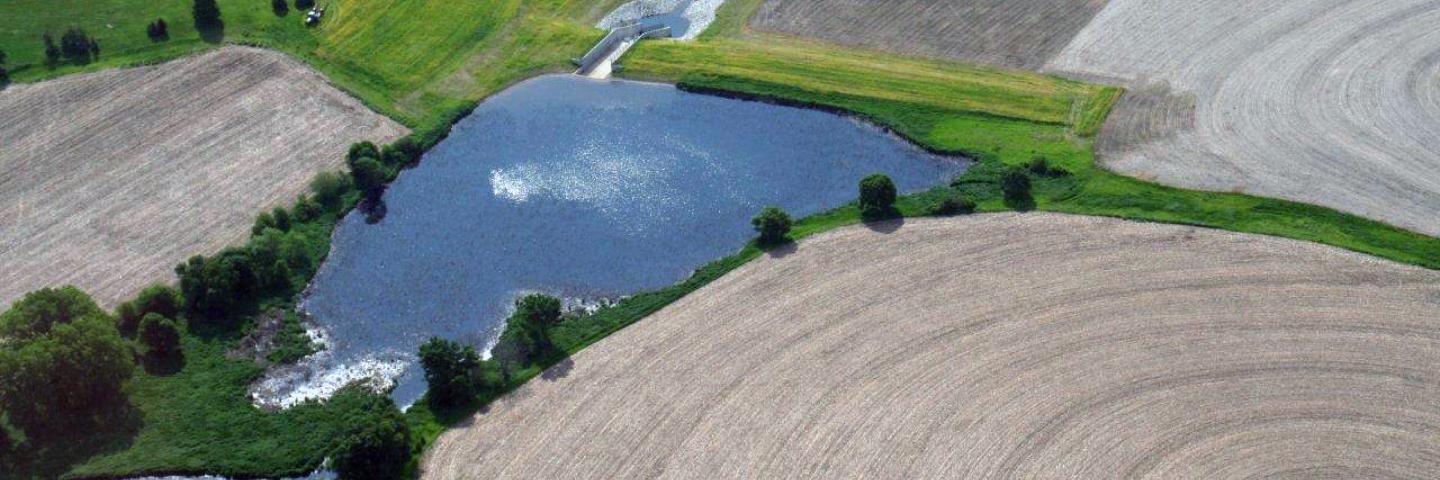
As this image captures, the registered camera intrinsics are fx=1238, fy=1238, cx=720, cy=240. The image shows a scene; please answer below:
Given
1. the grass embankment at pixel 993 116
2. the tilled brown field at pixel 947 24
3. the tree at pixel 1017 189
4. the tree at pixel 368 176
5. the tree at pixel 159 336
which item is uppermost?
the tilled brown field at pixel 947 24

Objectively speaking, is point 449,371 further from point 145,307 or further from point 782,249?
point 782,249

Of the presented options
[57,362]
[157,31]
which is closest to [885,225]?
[57,362]

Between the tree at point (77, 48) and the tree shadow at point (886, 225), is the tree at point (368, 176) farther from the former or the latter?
the tree shadow at point (886, 225)

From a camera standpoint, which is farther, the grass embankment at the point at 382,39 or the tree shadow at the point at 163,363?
the grass embankment at the point at 382,39

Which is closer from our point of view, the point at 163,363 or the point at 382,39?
the point at 163,363

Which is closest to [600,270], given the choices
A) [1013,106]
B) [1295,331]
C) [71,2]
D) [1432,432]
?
[1013,106]

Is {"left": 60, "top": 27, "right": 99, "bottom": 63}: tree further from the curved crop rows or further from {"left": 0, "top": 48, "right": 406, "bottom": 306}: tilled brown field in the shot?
the curved crop rows

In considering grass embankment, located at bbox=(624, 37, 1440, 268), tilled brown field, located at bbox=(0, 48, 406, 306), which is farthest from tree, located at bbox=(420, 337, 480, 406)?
grass embankment, located at bbox=(624, 37, 1440, 268)

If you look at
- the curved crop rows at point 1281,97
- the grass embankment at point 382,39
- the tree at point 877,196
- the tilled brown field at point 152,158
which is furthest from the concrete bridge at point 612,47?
the curved crop rows at point 1281,97
